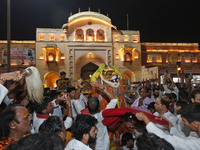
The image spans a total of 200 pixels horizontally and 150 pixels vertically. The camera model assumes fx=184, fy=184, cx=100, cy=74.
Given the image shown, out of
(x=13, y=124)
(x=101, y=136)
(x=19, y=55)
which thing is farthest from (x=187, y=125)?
(x=19, y=55)

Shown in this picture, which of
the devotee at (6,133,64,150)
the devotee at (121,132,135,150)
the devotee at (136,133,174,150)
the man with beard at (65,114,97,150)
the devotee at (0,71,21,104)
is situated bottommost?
the devotee at (121,132,135,150)

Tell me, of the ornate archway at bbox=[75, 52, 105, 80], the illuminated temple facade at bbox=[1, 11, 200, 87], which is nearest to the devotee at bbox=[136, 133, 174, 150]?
the illuminated temple facade at bbox=[1, 11, 200, 87]

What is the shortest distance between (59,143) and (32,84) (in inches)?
90.5

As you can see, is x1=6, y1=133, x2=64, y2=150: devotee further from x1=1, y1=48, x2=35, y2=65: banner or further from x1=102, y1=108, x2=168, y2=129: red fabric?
x1=1, y1=48, x2=35, y2=65: banner

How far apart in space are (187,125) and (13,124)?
228 centimetres

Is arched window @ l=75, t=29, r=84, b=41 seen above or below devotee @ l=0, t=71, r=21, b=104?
above

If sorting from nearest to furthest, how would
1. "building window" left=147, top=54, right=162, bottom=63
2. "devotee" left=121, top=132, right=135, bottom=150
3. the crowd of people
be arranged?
the crowd of people, "devotee" left=121, top=132, right=135, bottom=150, "building window" left=147, top=54, right=162, bottom=63

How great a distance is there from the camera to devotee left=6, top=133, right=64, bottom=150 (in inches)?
52.5

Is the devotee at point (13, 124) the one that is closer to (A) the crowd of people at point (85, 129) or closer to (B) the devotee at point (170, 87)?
(A) the crowd of people at point (85, 129)

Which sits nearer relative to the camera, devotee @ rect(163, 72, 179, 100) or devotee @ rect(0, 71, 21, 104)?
devotee @ rect(0, 71, 21, 104)

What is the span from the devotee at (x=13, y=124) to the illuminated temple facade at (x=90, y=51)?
2183cm

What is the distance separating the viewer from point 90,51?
2534 cm

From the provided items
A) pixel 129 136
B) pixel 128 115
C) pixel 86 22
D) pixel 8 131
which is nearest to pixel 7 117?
pixel 8 131

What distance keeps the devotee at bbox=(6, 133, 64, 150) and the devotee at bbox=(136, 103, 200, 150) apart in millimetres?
1242
